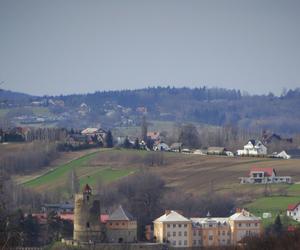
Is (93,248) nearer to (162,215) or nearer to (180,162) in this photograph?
(162,215)

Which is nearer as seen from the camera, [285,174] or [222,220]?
[222,220]

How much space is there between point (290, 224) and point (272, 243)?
15.4m

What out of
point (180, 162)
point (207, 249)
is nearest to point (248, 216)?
point (207, 249)

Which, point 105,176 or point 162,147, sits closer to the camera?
point 105,176

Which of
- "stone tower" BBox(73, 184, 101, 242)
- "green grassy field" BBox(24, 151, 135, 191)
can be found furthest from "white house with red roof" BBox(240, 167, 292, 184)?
"stone tower" BBox(73, 184, 101, 242)

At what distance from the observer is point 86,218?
66.9m

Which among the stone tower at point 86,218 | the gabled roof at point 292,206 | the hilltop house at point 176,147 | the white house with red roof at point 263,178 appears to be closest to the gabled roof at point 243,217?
the gabled roof at point 292,206

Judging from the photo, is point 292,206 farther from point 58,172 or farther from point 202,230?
point 58,172

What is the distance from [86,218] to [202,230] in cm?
623

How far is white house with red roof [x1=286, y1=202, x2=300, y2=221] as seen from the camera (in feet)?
251

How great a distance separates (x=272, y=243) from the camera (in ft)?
189

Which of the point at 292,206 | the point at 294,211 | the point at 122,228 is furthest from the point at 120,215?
the point at 292,206

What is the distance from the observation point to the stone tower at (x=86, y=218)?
2630 inches

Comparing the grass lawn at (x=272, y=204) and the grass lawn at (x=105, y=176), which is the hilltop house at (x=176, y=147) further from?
the grass lawn at (x=272, y=204)
